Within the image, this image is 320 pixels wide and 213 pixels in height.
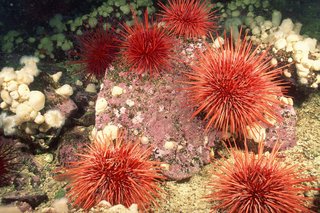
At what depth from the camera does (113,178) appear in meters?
3.71

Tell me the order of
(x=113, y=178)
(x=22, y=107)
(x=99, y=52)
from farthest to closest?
(x=99, y=52) → (x=22, y=107) → (x=113, y=178)

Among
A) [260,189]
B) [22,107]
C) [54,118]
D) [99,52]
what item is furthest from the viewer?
[99,52]

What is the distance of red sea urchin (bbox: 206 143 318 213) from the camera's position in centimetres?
339

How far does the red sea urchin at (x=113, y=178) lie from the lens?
371cm

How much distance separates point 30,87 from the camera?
16.2ft

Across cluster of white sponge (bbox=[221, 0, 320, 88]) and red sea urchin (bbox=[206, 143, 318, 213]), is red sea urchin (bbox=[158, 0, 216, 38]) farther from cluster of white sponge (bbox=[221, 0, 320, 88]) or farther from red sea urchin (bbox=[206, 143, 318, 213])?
red sea urchin (bbox=[206, 143, 318, 213])

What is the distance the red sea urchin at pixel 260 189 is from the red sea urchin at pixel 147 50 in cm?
188

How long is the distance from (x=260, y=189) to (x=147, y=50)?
2.43 metres

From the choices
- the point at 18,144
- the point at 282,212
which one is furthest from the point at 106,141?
the point at 282,212

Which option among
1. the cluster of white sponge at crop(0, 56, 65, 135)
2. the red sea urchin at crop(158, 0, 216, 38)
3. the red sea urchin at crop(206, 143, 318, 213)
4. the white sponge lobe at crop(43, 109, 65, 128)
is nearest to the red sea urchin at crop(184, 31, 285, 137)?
the red sea urchin at crop(206, 143, 318, 213)

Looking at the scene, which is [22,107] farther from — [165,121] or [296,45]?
[296,45]

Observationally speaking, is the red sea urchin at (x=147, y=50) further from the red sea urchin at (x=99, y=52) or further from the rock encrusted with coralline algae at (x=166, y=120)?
the red sea urchin at (x=99, y=52)

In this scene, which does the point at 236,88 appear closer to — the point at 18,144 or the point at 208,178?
the point at 208,178

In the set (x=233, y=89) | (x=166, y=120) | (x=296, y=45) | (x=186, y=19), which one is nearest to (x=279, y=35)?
(x=296, y=45)
